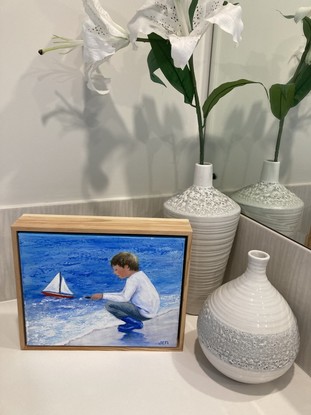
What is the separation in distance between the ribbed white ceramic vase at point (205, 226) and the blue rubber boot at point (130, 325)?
0.49 feet

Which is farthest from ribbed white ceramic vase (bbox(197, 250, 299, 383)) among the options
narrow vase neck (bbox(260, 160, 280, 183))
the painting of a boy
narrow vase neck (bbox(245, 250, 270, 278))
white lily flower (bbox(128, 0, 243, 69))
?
white lily flower (bbox(128, 0, 243, 69))

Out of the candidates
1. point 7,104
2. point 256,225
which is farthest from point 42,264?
point 256,225

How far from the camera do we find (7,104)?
0.73 m

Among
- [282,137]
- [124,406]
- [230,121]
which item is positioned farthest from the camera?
[230,121]

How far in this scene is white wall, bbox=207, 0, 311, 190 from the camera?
76 centimetres

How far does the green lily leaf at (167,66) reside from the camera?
0.68 m

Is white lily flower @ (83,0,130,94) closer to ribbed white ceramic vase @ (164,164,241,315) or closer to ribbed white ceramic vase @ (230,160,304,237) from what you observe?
ribbed white ceramic vase @ (164,164,241,315)

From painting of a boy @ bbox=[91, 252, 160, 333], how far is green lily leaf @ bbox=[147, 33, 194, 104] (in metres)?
0.34

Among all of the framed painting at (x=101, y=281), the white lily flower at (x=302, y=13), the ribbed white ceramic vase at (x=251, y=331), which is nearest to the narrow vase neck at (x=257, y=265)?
the ribbed white ceramic vase at (x=251, y=331)

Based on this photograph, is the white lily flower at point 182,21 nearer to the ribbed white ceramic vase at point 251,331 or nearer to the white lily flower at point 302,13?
the white lily flower at point 302,13

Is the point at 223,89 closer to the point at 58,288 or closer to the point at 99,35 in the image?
the point at 99,35

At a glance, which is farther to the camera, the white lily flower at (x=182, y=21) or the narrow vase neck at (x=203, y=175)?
the narrow vase neck at (x=203, y=175)

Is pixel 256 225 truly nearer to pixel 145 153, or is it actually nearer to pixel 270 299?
pixel 270 299

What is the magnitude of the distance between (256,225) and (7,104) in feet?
1.84
